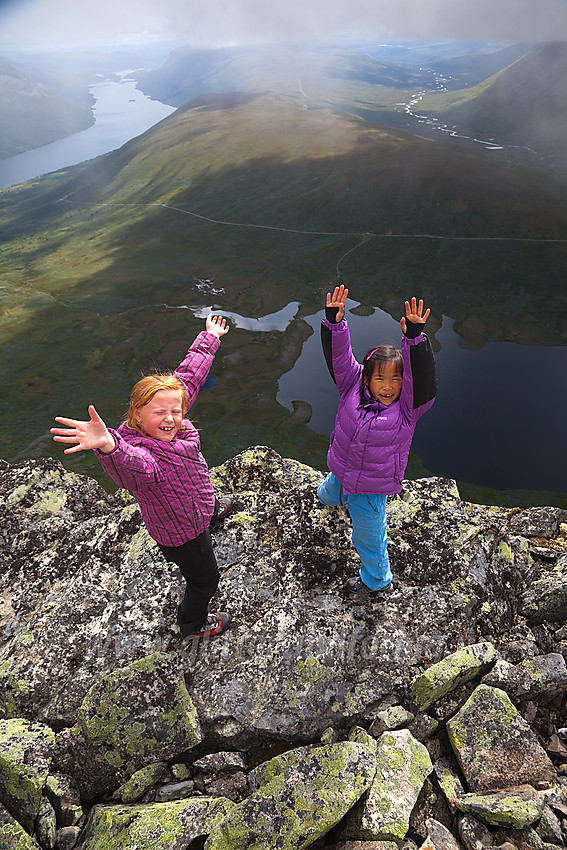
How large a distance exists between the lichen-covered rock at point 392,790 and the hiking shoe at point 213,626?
297 centimetres

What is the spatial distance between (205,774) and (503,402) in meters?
114

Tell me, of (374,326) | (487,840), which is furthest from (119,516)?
(374,326)

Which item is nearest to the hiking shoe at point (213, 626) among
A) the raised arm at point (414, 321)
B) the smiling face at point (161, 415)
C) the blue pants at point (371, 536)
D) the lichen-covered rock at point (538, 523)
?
the blue pants at point (371, 536)

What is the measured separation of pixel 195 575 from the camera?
24.5 feet

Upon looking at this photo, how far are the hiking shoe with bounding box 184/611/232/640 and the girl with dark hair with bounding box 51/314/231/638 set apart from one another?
0.6 inches

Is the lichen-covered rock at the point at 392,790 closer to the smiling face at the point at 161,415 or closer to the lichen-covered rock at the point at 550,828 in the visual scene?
the lichen-covered rock at the point at 550,828

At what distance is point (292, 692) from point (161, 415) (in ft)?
15.4

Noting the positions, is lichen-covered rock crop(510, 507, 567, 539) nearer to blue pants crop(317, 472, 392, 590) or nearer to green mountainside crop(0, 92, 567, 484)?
blue pants crop(317, 472, 392, 590)

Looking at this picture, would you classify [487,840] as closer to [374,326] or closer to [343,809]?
[343,809]

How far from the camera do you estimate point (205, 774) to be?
257 inches

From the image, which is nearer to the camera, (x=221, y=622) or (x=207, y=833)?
(x=207, y=833)

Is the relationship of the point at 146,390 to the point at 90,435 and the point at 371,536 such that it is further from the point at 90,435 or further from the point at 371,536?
the point at 371,536

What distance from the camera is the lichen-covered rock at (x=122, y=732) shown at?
654cm

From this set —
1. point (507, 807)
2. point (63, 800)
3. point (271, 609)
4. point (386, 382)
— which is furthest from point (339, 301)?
point (63, 800)
